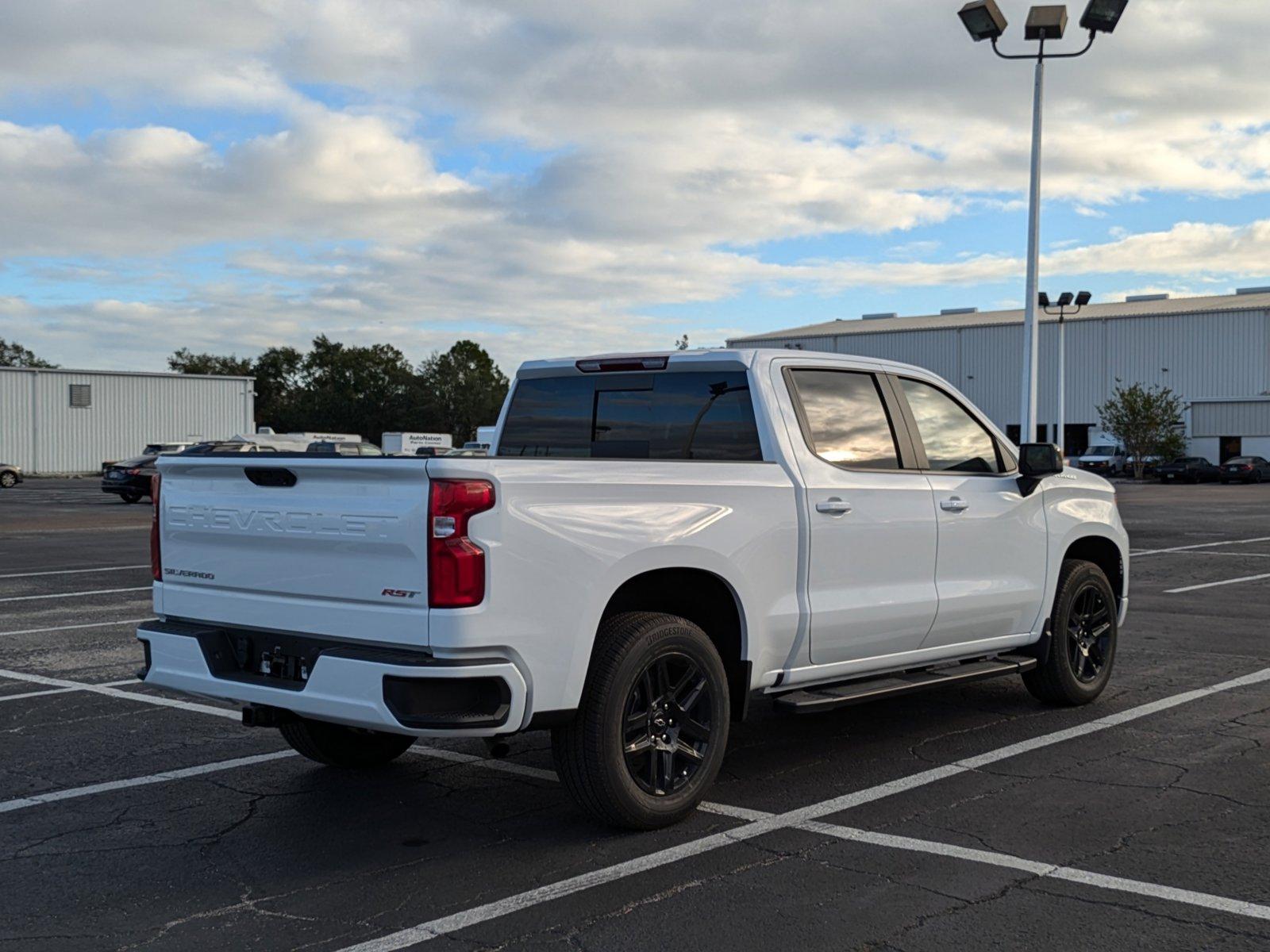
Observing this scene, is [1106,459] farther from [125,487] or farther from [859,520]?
[859,520]

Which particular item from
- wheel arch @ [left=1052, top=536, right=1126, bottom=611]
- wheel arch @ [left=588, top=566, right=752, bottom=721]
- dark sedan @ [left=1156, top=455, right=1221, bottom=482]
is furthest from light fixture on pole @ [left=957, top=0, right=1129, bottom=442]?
dark sedan @ [left=1156, top=455, right=1221, bottom=482]

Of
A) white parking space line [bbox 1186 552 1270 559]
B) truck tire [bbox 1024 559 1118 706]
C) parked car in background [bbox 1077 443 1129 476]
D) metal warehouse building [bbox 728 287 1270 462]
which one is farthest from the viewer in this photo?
metal warehouse building [bbox 728 287 1270 462]

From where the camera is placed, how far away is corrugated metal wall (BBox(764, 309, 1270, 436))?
2913 inches

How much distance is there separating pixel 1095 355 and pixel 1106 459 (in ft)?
45.9

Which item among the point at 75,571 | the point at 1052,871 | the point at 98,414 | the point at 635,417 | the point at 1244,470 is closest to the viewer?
the point at 1052,871

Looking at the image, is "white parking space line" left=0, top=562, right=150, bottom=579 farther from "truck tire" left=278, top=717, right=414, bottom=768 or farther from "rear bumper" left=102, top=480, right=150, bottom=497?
"rear bumper" left=102, top=480, right=150, bottom=497

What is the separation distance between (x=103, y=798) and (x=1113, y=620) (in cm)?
581

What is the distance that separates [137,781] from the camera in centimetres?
647

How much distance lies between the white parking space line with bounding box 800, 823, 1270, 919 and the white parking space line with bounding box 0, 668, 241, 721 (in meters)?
4.13

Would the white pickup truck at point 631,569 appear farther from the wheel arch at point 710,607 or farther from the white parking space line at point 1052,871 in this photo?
the white parking space line at point 1052,871

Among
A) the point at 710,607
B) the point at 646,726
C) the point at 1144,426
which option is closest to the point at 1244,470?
the point at 1144,426

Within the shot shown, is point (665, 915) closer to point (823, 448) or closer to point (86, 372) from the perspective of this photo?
point (823, 448)

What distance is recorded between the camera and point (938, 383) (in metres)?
7.30

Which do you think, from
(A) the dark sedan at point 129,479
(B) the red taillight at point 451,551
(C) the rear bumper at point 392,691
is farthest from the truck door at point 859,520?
(A) the dark sedan at point 129,479
